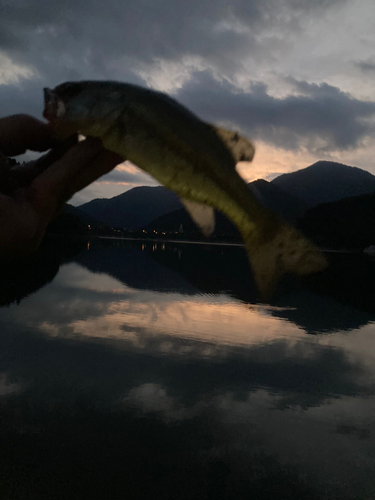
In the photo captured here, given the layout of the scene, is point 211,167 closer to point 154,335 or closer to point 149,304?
point 154,335

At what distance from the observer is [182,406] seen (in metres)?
5.53

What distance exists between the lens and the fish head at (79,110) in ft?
5.57

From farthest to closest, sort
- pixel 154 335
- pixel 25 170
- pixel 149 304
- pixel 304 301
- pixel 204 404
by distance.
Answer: pixel 304 301 → pixel 149 304 → pixel 154 335 → pixel 204 404 → pixel 25 170

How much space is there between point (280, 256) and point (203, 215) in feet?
1.80

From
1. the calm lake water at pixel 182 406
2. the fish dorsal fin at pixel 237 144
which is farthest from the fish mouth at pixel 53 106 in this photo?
the calm lake water at pixel 182 406

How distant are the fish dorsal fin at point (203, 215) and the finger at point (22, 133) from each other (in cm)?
90

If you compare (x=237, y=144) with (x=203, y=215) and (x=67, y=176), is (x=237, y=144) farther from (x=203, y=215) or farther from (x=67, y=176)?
(x=67, y=176)

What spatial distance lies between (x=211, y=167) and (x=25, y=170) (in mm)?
977

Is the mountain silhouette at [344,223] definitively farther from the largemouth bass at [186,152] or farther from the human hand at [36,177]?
the human hand at [36,177]

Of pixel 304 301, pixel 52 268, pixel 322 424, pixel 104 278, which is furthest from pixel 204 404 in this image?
pixel 52 268

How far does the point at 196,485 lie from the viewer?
391cm

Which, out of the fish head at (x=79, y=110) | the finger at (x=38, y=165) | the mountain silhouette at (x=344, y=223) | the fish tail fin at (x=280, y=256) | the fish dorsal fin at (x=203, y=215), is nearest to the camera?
the fish head at (x=79, y=110)

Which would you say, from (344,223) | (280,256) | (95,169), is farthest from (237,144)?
(344,223)

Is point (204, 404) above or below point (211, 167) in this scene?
below
